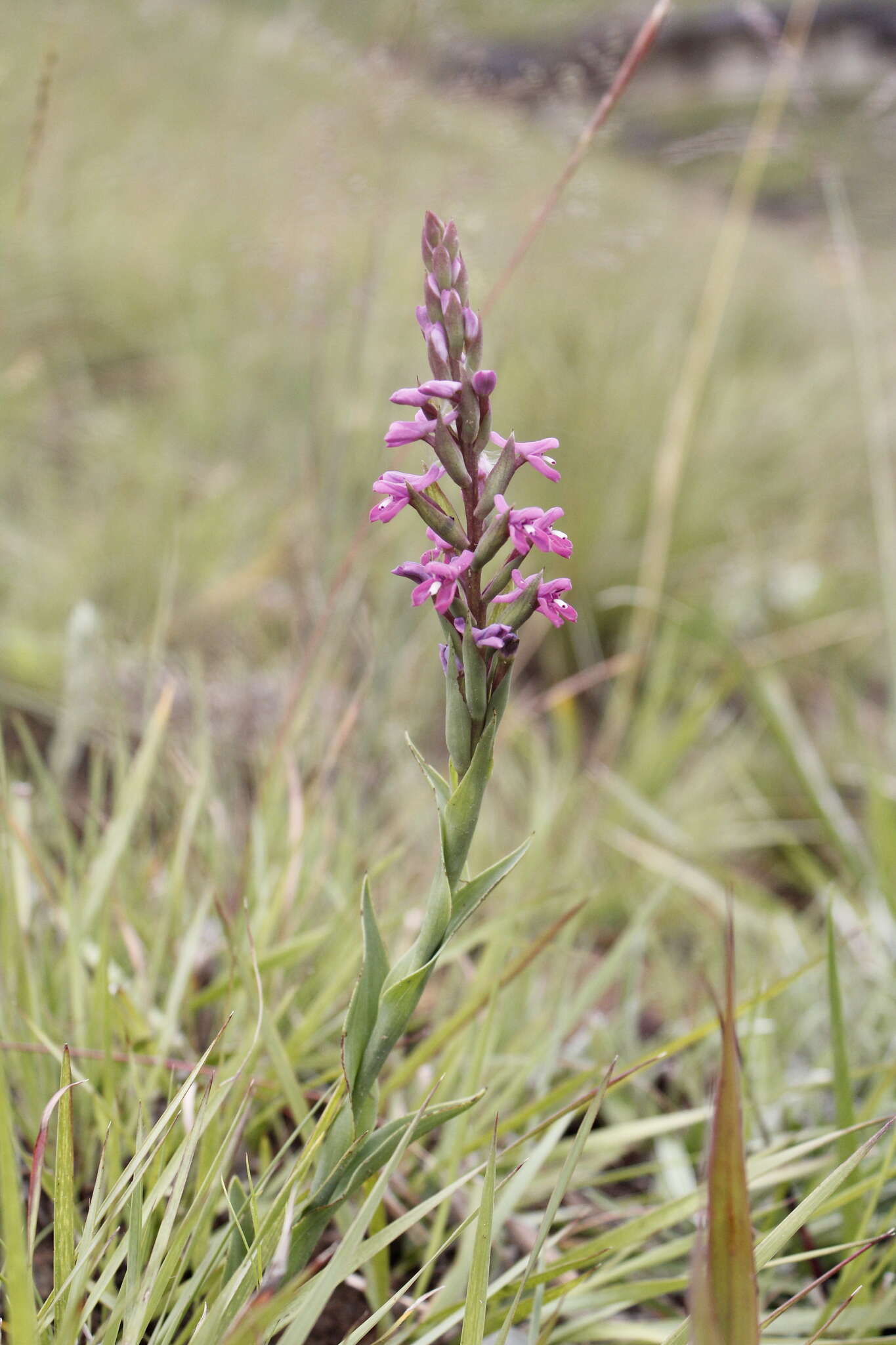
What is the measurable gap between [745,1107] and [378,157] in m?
2.02

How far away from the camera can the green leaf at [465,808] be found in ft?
1.88

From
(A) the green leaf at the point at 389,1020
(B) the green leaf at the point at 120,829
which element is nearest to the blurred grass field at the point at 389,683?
(B) the green leaf at the point at 120,829

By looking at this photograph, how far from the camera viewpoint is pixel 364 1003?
0.63m

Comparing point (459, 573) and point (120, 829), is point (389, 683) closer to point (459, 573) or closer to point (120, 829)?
point (120, 829)

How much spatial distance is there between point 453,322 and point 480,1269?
613 millimetres

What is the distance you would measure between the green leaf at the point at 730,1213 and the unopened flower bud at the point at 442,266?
420 millimetres

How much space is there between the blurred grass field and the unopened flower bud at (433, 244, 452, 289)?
0.52 metres

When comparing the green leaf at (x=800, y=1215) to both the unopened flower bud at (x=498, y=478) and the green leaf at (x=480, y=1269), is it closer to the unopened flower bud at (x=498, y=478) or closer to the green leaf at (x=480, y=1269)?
the green leaf at (x=480, y=1269)

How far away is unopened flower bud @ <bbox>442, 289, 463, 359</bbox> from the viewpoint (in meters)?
0.57

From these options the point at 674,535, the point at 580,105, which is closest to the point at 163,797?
the point at 580,105

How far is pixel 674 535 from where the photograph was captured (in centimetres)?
326

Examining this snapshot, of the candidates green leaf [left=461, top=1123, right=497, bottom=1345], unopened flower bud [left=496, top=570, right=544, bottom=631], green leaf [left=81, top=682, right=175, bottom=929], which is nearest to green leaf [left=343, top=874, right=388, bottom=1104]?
green leaf [left=461, top=1123, right=497, bottom=1345]

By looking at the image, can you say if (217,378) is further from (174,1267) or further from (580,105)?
(174,1267)

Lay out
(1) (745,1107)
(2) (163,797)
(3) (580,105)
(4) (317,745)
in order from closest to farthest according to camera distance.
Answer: (1) (745,1107)
(4) (317,745)
(2) (163,797)
(3) (580,105)
